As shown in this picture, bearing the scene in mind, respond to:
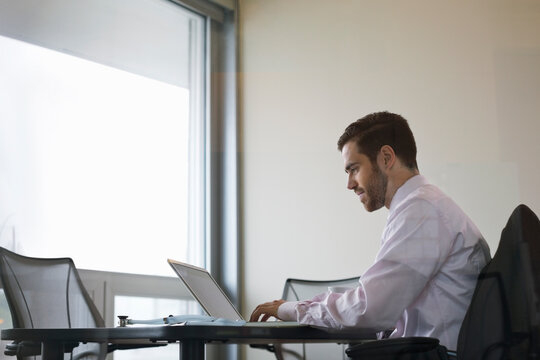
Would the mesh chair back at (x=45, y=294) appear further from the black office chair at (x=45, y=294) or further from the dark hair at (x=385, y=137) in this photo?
the dark hair at (x=385, y=137)

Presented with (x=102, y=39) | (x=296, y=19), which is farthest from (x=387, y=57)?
(x=102, y=39)

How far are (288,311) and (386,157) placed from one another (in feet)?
1.88

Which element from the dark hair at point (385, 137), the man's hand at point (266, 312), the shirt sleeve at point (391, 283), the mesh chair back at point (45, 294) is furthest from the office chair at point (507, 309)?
the mesh chair back at point (45, 294)

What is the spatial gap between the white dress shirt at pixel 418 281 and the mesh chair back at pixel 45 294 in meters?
1.14

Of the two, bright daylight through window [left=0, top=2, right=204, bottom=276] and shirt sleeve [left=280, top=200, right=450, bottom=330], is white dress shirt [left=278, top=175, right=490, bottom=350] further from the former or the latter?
bright daylight through window [left=0, top=2, right=204, bottom=276]

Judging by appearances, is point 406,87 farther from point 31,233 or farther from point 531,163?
point 31,233

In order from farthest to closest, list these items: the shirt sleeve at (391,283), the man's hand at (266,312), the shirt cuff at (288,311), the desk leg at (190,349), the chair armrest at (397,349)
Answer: the man's hand at (266,312)
the shirt cuff at (288,311)
the shirt sleeve at (391,283)
the desk leg at (190,349)
the chair armrest at (397,349)

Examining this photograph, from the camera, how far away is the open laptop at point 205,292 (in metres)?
2.22

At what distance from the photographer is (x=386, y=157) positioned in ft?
7.30

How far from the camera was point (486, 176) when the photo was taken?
2.29 m

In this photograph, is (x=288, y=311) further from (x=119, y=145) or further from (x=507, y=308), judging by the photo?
(x=119, y=145)

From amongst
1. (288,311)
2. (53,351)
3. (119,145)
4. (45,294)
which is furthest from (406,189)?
(119,145)

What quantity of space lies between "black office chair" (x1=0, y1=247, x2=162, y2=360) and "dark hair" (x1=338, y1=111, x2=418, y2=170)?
1.27 m

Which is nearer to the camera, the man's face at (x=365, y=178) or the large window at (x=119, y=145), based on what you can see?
the man's face at (x=365, y=178)
